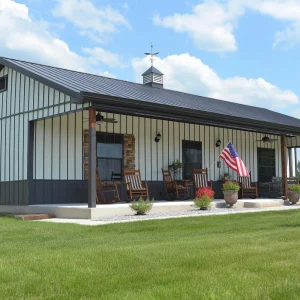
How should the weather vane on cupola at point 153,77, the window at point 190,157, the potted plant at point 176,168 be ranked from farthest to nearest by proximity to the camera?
the weather vane on cupola at point 153,77 < the window at point 190,157 < the potted plant at point 176,168

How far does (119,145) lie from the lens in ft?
41.1

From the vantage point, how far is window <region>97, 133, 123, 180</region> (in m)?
12.1

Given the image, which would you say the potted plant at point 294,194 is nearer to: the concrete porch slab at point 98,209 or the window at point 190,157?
the concrete porch slab at point 98,209

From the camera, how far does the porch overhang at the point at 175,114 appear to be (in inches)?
380

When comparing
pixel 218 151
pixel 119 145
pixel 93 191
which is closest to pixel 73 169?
pixel 119 145

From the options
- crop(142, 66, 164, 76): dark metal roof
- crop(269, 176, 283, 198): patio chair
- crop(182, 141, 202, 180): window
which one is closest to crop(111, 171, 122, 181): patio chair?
crop(182, 141, 202, 180): window

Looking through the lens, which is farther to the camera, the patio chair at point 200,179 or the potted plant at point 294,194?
the patio chair at point 200,179

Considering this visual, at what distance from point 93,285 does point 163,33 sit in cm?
753

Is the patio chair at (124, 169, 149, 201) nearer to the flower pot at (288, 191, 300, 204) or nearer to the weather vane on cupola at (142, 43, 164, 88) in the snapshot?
the flower pot at (288, 191, 300, 204)

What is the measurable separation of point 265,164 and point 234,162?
511 centimetres

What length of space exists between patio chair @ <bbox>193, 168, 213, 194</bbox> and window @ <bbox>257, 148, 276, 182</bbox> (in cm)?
326

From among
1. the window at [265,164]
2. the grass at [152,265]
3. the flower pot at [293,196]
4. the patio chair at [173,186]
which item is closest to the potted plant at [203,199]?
the patio chair at [173,186]

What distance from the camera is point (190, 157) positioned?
46.6 feet

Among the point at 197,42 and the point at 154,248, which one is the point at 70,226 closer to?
the point at 154,248
